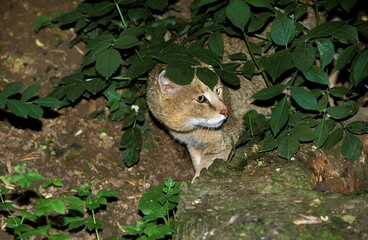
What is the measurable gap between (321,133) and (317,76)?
1.75 feet

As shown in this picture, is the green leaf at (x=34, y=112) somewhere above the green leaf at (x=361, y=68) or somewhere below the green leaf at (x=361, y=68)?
above

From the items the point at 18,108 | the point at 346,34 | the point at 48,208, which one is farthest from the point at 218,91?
the point at 48,208

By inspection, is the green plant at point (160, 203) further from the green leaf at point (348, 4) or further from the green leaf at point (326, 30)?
the green leaf at point (348, 4)

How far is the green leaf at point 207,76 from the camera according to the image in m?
4.68

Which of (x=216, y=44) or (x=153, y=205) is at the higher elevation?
(x=216, y=44)

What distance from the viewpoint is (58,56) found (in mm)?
6918

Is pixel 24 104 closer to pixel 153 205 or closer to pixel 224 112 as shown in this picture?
pixel 153 205

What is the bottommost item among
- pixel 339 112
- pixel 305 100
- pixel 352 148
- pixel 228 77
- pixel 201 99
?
pixel 352 148

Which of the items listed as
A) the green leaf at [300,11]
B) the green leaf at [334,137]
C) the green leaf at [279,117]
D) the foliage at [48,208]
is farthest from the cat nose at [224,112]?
the foliage at [48,208]

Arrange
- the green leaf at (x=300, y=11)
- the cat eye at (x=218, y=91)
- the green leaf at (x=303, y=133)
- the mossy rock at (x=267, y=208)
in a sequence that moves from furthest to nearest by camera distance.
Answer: the cat eye at (x=218, y=91), the green leaf at (x=300, y=11), the green leaf at (x=303, y=133), the mossy rock at (x=267, y=208)

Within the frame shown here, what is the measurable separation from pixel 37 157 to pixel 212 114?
188 centimetres

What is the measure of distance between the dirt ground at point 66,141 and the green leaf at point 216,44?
1.75 metres

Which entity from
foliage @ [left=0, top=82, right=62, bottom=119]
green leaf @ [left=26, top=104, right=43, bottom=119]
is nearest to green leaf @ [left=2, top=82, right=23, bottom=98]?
foliage @ [left=0, top=82, right=62, bottom=119]

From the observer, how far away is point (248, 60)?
5.54 m
